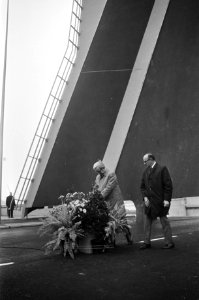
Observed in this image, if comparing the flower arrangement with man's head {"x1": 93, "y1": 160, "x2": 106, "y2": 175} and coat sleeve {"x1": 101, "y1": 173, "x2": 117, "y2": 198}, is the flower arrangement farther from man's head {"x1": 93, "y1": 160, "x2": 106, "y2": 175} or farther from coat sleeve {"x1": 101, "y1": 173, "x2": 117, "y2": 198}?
man's head {"x1": 93, "y1": 160, "x2": 106, "y2": 175}

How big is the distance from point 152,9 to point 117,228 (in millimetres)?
14228

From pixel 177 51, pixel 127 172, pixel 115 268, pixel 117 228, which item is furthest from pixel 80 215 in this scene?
pixel 177 51

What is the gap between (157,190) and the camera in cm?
879

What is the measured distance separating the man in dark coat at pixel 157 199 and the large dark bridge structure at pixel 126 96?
12.3 m

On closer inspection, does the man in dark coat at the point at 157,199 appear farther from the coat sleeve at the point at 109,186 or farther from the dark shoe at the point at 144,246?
the coat sleeve at the point at 109,186

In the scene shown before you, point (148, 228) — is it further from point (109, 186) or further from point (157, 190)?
point (109, 186)

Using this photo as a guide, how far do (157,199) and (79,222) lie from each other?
67.5 inches

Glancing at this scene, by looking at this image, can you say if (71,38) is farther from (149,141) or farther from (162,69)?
(149,141)

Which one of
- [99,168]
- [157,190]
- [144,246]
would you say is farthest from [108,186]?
[144,246]

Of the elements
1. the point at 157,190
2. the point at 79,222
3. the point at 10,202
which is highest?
the point at 10,202

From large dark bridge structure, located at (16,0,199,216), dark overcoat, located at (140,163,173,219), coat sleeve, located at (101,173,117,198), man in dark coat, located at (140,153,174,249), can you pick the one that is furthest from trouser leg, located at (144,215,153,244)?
large dark bridge structure, located at (16,0,199,216)

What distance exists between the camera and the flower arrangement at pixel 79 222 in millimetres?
7891

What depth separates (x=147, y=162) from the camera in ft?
30.1

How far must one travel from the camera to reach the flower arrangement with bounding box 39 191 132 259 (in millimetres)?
7891
